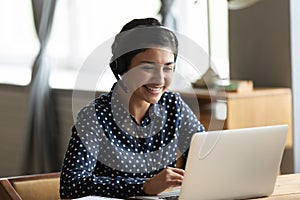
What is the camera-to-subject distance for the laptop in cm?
195

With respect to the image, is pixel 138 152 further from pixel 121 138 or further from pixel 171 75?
pixel 171 75

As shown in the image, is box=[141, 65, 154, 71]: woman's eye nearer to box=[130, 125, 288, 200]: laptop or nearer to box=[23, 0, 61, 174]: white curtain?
box=[130, 125, 288, 200]: laptop

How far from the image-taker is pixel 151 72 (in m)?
2.38

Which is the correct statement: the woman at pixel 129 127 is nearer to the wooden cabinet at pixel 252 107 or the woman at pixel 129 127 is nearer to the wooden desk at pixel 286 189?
the wooden desk at pixel 286 189


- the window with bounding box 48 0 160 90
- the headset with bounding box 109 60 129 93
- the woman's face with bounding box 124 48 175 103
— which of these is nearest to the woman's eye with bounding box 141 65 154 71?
the woman's face with bounding box 124 48 175 103

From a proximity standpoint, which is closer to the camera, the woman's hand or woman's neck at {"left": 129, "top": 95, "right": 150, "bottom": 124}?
the woman's hand

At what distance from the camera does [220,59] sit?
5027mm

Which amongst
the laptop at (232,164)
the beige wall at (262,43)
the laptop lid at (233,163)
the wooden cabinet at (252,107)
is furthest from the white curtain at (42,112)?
the laptop lid at (233,163)

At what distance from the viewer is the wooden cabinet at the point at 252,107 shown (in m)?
4.30

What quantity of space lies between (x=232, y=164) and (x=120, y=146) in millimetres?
518

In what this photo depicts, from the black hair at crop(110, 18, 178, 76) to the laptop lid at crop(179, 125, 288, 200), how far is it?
0.51m

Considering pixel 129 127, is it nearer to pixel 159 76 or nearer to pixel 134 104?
pixel 134 104

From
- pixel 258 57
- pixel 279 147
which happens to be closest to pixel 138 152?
pixel 279 147

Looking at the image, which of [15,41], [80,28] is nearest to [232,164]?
[80,28]
